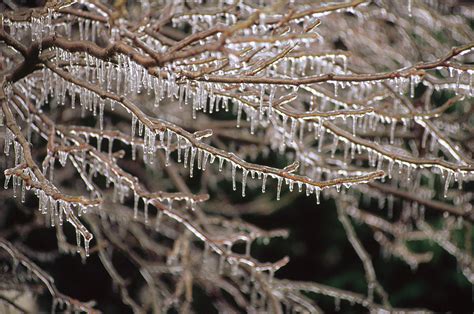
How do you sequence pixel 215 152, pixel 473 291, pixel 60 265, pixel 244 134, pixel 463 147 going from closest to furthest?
pixel 215 152, pixel 463 147, pixel 244 134, pixel 473 291, pixel 60 265

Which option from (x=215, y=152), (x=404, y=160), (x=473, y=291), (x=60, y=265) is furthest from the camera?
(x=60, y=265)

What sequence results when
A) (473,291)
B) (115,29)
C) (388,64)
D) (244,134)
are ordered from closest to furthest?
(115,29), (244,134), (388,64), (473,291)

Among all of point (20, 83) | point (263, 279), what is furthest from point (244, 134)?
point (20, 83)

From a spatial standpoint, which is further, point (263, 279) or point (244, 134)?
point (244, 134)

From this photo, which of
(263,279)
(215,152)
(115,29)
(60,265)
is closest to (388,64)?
(263,279)

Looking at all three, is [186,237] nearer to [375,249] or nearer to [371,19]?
[371,19]

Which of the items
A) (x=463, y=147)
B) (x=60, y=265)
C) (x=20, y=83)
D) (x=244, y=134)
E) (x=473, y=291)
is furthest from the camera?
(x=60, y=265)

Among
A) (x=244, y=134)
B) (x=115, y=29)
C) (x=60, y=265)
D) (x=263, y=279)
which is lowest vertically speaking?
(x=60, y=265)

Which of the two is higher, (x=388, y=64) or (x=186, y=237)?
(x=388, y=64)

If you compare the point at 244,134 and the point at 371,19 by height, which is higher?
the point at 371,19

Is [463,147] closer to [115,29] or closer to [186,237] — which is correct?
[186,237]
